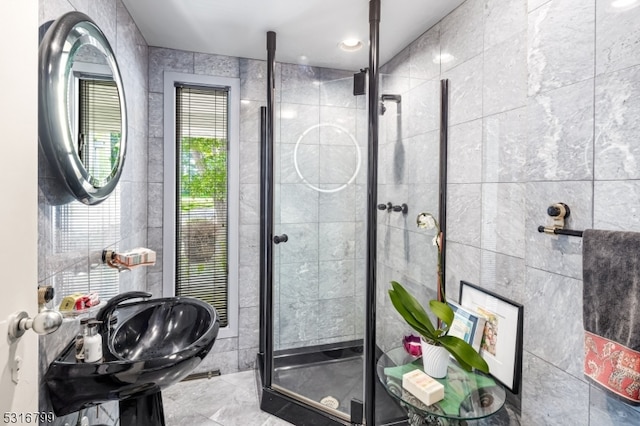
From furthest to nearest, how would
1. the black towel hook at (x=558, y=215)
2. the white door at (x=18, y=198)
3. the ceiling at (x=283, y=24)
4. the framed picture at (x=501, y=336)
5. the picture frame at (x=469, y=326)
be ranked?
the ceiling at (x=283, y=24), the picture frame at (x=469, y=326), the framed picture at (x=501, y=336), the black towel hook at (x=558, y=215), the white door at (x=18, y=198)

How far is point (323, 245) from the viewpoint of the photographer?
2012 mm

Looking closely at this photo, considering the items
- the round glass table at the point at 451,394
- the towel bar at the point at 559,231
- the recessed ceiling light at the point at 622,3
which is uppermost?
the recessed ceiling light at the point at 622,3

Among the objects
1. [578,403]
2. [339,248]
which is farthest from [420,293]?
[578,403]

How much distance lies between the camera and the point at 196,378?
91.7 inches

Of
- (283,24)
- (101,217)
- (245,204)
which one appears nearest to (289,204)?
(245,204)

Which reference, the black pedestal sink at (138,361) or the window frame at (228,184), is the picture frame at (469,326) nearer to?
the black pedestal sink at (138,361)

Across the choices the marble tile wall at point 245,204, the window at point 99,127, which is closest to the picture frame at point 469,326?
the marble tile wall at point 245,204

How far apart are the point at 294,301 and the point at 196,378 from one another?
3.32 ft

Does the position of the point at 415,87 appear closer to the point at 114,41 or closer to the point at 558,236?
the point at 558,236

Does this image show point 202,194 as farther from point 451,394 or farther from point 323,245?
point 451,394

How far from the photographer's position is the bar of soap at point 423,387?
4.09 ft

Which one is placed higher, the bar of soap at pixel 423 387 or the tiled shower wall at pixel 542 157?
the tiled shower wall at pixel 542 157

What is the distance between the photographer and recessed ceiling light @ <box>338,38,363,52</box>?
2113 mm

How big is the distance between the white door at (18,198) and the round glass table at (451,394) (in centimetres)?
123
